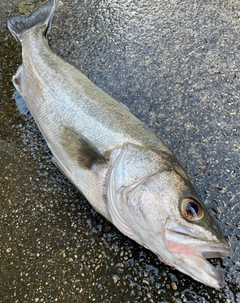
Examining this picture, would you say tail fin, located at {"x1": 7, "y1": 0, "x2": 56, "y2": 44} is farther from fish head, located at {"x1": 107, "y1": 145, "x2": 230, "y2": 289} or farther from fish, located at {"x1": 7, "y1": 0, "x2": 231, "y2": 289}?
fish head, located at {"x1": 107, "y1": 145, "x2": 230, "y2": 289}

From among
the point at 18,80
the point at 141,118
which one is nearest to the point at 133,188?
the point at 141,118

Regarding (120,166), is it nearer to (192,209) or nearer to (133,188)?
(133,188)

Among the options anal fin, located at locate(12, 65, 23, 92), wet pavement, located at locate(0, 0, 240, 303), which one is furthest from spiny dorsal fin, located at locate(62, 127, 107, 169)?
anal fin, located at locate(12, 65, 23, 92)

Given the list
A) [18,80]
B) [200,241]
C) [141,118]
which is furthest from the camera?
[18,80]

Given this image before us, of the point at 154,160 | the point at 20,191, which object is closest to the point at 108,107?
the point at 154,160

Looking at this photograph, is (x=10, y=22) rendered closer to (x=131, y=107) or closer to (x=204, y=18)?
(x=131, y=107)
